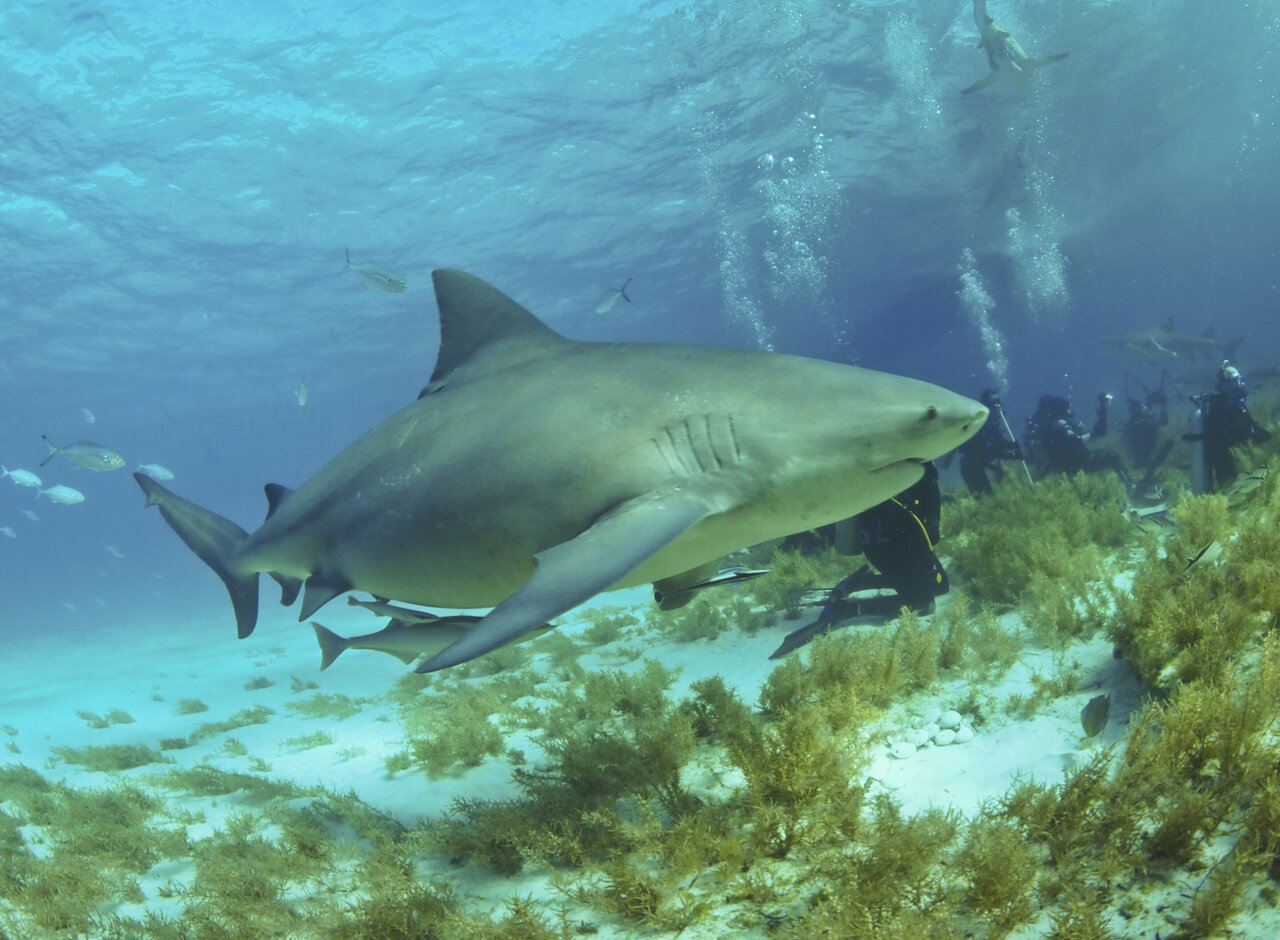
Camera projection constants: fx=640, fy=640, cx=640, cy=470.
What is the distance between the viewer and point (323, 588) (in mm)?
3607

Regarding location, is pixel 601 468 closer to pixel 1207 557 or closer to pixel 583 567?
pixel 583 567

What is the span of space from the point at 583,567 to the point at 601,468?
628 mm

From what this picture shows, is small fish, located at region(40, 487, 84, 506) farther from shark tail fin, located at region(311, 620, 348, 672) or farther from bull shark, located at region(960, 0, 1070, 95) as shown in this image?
bull shark, located at region(960, 0, 1070, 95)

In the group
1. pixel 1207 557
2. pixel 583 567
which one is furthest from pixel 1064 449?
pixel 583 567

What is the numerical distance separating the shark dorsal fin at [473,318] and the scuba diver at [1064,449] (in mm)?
10325

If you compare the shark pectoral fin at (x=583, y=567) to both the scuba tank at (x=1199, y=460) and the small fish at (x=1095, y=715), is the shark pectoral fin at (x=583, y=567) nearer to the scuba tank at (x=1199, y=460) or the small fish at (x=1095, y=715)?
the small fish at (x=1095, y=715)

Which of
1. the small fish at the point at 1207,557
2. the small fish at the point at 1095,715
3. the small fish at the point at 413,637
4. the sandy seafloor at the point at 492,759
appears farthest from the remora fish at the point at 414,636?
the small fish at the point at 1207,557

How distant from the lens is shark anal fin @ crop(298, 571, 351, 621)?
353 cm

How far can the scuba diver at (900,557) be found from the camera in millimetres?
5625

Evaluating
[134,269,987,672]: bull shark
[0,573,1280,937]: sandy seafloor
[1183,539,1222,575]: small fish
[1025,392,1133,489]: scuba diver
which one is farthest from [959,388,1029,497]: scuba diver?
[134,269,987,672]: bull shark

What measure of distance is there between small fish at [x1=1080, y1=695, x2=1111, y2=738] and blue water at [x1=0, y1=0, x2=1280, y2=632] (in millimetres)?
19196

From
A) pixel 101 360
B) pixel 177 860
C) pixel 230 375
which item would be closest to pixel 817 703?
pixel 177 860

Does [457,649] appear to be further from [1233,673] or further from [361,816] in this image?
[1233,673]

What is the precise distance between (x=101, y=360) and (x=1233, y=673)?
46006 mm
